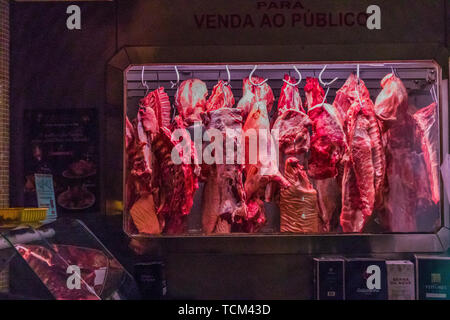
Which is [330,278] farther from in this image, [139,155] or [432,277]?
[139,155]

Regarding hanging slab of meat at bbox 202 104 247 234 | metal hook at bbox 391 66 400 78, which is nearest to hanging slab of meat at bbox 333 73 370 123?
metal hook at bbox 391 66 400 78

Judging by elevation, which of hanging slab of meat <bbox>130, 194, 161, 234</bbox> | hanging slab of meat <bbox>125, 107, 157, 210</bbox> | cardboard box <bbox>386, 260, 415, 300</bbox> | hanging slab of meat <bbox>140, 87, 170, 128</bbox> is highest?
hanging slab of meat <bbox>140, 87, 170, 128</bbox>

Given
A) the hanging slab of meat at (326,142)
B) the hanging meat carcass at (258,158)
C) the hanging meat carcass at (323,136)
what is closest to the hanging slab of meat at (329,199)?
the hanging meat carcass at (323,136)

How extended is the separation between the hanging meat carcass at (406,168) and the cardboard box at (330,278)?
802 mm

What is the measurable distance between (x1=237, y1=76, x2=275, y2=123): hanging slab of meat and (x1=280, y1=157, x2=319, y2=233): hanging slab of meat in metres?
0.50

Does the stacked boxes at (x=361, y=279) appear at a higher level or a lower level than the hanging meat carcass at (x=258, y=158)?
lower

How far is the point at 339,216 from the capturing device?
4.24 m

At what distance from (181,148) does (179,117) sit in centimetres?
28

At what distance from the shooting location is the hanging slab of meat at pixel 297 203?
3914 millimetres

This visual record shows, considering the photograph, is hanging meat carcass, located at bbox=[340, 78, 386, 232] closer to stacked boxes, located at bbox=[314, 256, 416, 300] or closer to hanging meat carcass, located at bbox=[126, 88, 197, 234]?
stacked boxes, located at bbox=[314, 256, 416, 300]

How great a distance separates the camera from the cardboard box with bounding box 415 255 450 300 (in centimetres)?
350

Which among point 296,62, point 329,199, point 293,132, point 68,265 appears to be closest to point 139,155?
point 68,265

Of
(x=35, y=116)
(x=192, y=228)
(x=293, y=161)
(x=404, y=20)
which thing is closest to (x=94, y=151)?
(x=35, y=116)

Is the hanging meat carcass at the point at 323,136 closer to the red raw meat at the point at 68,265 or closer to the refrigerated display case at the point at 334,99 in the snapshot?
the refrigerated display case at the point at 334,99
